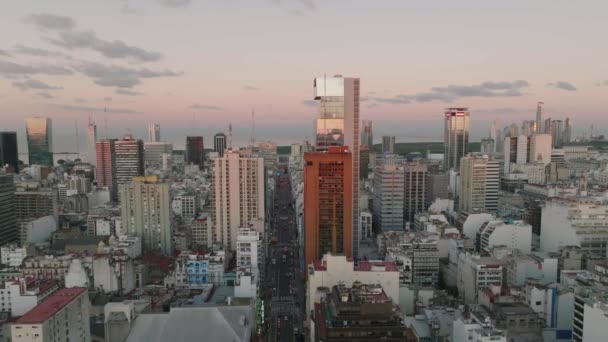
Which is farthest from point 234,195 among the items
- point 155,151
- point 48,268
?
point 155,151

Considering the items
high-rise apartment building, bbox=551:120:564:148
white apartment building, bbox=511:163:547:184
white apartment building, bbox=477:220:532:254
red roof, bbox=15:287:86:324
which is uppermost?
high-rise apartment building, bbox=551:120:564:148

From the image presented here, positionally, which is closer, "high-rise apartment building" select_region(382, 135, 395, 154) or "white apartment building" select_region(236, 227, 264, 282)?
"white apartment building" select_region(236, 227, 264, 282)

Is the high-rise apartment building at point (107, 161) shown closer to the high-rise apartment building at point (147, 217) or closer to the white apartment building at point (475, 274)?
the high-rise apartment building at point (147, 217)

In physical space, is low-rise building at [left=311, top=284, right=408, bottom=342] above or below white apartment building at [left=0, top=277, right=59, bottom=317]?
above

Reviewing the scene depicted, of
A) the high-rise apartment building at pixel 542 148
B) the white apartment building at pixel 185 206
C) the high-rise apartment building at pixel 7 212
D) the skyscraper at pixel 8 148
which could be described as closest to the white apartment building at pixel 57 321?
Result: the high-rise apartment building at pixel 7 212

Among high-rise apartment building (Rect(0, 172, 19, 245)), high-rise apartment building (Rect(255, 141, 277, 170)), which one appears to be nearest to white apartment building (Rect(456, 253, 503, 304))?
high-rise apartment building (Rect(0, 172, 19, 245))

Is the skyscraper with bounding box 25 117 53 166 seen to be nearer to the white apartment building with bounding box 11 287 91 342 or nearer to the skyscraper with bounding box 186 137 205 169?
the skyscraper with bounding box 186 137 205 169

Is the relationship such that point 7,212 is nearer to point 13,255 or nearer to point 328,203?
point 13,255

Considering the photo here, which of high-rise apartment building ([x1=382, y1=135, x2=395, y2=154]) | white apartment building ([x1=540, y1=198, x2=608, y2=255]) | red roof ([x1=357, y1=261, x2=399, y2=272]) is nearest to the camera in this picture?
red roof ([x1=357, y1=261, x2=399, y2=272])
